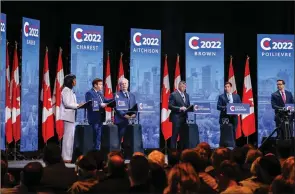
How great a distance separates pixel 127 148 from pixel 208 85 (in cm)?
313

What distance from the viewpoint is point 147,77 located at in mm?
11641

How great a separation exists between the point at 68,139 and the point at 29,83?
1811 millimetres

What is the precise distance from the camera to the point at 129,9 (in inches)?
Answer: 509

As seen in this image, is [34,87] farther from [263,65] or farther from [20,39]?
[263,65]

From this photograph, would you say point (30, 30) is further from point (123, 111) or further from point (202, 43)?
point (202, 43)

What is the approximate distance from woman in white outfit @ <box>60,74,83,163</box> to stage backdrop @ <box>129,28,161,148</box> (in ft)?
9.46

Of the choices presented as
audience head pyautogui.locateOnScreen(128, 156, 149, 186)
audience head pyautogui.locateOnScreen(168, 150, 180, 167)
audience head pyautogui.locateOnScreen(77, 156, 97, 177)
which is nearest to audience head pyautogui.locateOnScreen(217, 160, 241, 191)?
audience head pyautogui.locateOnScreen(128, 156, 149, 186)

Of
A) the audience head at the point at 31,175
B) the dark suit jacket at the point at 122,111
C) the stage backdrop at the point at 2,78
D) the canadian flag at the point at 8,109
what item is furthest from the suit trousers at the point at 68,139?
the audience head at the point at 31,175

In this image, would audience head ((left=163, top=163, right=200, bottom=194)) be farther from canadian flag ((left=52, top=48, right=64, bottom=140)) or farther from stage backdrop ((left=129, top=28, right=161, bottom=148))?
stage backdrop ((left=129, top=28, right=161, bottom=148))

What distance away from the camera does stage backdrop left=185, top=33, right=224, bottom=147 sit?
464 inches

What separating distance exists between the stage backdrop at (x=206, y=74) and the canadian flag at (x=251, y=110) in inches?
25.3

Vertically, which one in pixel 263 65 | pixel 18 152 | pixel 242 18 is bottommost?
pixel 18 152

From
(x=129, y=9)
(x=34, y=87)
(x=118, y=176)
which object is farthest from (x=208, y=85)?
(x=118, y=176)

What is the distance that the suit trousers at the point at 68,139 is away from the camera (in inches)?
343
